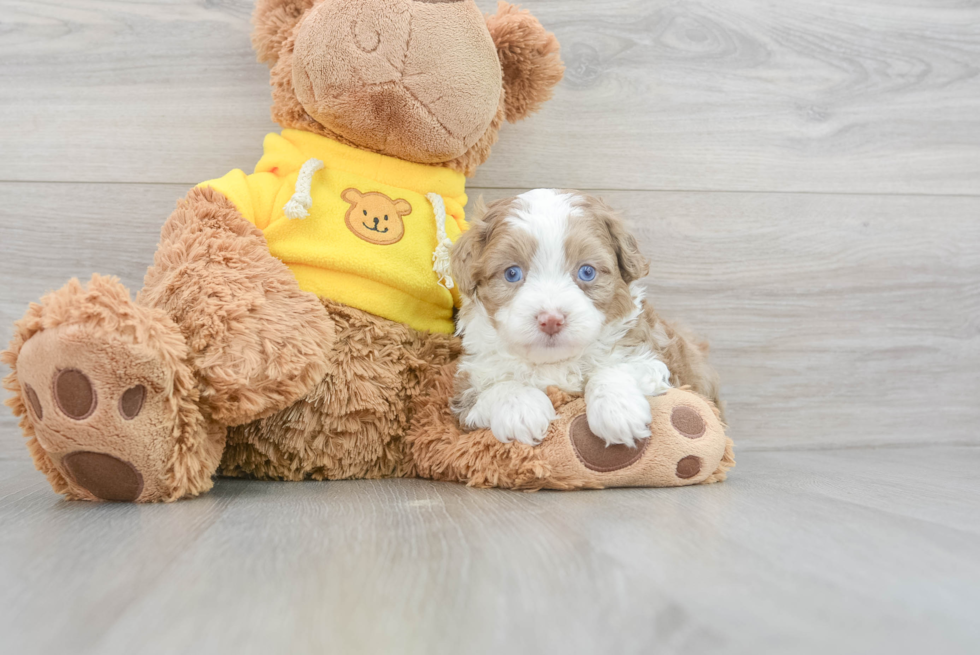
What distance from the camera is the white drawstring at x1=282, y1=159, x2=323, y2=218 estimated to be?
1.22 metres

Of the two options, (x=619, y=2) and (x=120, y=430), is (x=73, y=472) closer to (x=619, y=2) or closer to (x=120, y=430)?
(x=120, y=430)

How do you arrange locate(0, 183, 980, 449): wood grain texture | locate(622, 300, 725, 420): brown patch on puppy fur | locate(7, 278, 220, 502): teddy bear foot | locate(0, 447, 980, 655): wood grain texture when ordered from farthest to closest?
locate(0, 183, 980, 449): wood grain texture
locate(622, 300, 725, 420): brown patch on puppy fur
locate(7, 278, 220, 502): teddy bear foot
locate(0, 447, 980, 655): wood grain texture

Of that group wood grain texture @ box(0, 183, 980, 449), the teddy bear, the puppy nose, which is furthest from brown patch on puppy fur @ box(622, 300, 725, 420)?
wood grain texture @ box(0, 183, 980, 449)

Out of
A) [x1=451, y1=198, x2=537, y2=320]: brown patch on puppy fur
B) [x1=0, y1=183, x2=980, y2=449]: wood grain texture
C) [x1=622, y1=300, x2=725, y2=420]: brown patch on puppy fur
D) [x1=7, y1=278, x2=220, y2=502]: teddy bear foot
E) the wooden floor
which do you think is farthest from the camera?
[x1=0, y1=183, x2=980, y2=449]: wood grain texture

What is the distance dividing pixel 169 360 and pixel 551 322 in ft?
1.86

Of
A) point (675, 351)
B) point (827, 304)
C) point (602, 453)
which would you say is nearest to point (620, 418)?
point (602, 453)

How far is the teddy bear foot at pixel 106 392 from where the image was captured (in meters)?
0.95

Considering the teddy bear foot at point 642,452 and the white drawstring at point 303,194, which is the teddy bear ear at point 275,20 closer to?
the white drawstring at point 303,194

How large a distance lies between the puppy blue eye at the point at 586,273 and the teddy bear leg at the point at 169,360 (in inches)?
17.1

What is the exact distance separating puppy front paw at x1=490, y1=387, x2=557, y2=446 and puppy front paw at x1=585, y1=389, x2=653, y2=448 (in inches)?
3.1

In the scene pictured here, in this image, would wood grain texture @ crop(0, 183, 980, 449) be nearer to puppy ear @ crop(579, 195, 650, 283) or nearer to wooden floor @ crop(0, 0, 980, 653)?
wooden floor @ crop(0, 0, 980, 653)

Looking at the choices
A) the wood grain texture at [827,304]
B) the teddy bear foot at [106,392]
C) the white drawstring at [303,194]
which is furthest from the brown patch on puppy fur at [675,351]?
the teddy bear foot at [106,392]

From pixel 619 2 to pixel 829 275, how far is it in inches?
34.1

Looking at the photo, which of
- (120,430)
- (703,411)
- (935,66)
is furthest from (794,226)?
(120,430)
